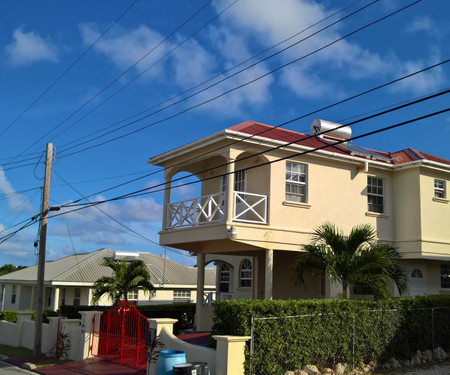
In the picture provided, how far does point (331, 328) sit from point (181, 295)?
25.5 meters

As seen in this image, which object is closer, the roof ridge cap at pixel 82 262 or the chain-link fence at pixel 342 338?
the chain-link fence at pixel 342 338

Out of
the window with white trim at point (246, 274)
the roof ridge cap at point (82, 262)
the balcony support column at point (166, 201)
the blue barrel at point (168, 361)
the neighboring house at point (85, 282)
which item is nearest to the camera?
the blue barrel at point (168, 361)

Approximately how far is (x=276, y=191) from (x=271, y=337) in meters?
6.56

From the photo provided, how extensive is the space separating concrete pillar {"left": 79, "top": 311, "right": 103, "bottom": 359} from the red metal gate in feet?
0.11

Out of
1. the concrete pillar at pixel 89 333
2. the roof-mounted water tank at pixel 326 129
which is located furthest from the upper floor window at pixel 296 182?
the concrete pillar at pixel 89 333

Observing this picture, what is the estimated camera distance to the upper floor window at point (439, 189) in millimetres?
20766

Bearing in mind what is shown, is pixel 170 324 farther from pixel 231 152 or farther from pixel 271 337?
pixel 231 152

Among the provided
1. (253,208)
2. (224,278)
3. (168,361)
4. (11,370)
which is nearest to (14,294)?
(224,278)

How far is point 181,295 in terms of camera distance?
3772 cm

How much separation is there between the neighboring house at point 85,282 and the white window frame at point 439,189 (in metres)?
17.3

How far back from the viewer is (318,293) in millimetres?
20531

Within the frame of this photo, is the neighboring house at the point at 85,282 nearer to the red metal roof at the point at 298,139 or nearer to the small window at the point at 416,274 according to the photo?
the red metal roof at the point at 298,139

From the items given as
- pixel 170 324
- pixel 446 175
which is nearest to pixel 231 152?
pixel 170 324

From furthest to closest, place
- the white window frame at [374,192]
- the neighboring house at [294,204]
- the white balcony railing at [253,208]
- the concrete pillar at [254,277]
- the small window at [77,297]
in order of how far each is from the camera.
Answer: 1. the small window at [77,297]
2. the concrete pillar at [254,277]
3. the white window frame at [374,192]
4. the neighboring house at [294,204]
5. the white balcony railing at [253,208]
